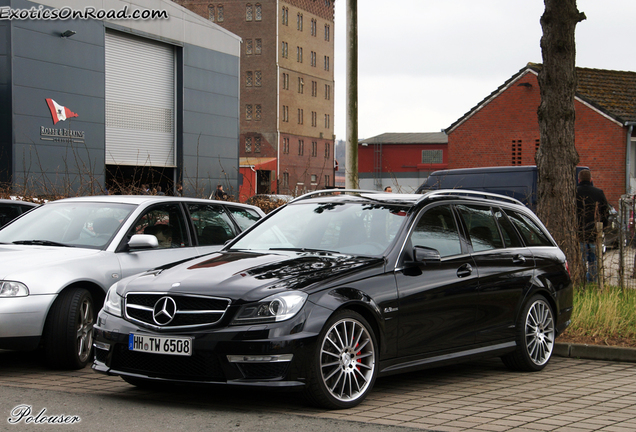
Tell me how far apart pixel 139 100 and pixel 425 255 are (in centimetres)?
3472

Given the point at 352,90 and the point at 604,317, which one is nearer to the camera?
the point at 604,317

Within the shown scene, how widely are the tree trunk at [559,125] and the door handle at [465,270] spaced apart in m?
4.33

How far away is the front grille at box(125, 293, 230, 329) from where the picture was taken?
548 centimetres

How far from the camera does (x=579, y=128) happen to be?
119 feet

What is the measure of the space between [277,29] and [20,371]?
77.0 m

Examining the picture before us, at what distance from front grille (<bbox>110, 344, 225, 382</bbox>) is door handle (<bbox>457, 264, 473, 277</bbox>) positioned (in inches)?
95.3

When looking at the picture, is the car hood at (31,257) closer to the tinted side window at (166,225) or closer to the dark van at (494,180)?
the tinted side window at (166,225)

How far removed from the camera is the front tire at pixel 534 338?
7.39 meters

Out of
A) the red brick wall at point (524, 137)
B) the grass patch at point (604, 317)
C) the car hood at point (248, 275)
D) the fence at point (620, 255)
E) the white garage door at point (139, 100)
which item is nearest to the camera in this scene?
the car hood at point (248, 275)

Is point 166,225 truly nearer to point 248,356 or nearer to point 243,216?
point 243,216

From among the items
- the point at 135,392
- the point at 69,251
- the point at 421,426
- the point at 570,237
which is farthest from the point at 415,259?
the point at 570,237

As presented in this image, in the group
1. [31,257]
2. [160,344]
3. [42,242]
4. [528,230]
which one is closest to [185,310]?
[160,344]

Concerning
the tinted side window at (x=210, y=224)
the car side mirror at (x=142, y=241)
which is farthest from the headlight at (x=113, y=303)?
the tinted side window at (x=210, y=224)

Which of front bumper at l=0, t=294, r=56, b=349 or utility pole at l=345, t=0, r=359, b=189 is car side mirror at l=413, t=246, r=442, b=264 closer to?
front bumper at l=0, t=294, r=56, b=349
